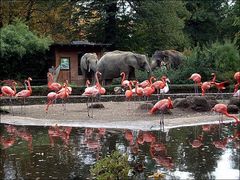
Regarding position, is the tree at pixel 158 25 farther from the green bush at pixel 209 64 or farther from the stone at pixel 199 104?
the stone at pixel 199 104

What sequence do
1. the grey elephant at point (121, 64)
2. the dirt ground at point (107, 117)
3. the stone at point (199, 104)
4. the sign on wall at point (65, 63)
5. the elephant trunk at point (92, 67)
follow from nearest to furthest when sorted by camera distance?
the dirt ground at point (107, 117), the stone at point (199, 104), the grey elephant at point (121, 64), the elephant trunk at point (92, 67), the sign on wall at point (65, 63)

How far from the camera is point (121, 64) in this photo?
29875 millimetres

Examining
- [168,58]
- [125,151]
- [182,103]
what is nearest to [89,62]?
[168,58]

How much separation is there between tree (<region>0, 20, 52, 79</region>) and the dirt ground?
29.9 feet

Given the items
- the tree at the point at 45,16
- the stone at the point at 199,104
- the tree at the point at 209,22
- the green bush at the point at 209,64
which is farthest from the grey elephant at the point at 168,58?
the tree at the point at 209,22

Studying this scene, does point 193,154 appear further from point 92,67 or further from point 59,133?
point 92,67

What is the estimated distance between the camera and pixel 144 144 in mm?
12445

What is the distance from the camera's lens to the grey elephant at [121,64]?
96.5 feet

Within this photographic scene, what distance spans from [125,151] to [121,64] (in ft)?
60.9

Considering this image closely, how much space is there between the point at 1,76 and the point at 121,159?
26041 mm

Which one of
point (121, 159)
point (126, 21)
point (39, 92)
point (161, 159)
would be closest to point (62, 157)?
point (161, 159)

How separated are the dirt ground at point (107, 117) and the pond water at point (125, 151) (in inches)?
34.0

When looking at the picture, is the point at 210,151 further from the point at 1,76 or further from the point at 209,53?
the point at 1,76

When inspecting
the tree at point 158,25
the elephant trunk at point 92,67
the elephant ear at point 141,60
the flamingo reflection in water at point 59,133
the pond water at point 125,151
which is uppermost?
the tree at point 158,25
